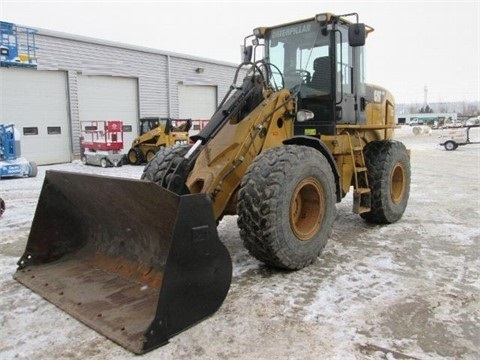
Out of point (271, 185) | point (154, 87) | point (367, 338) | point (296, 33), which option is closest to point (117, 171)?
point (154, 87)

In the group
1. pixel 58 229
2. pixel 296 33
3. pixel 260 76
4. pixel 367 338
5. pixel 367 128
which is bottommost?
pixel 367 338

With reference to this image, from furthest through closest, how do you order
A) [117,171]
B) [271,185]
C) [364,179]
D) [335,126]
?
[117,171] → [364,179] → [335,126] → [271,185]

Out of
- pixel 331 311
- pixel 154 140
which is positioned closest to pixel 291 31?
pixel 331 311

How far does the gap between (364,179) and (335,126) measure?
98cm

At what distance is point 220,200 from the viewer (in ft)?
14.9

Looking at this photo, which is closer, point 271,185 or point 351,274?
point 271,185

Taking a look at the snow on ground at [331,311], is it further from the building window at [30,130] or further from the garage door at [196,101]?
the garage door at [196,101]

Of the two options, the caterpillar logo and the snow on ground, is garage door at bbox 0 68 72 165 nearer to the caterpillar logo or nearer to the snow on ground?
the snow on ground

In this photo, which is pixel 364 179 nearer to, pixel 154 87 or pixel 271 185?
pixel 271 185

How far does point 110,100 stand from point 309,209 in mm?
16097

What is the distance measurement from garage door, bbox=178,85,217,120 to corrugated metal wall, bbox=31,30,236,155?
0.34m

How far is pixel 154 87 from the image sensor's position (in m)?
21.1

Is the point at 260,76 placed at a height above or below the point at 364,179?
above

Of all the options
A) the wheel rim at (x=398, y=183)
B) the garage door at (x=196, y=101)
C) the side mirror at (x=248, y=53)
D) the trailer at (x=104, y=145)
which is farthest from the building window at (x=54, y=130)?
the wheel rim at (x=398, y=183)
